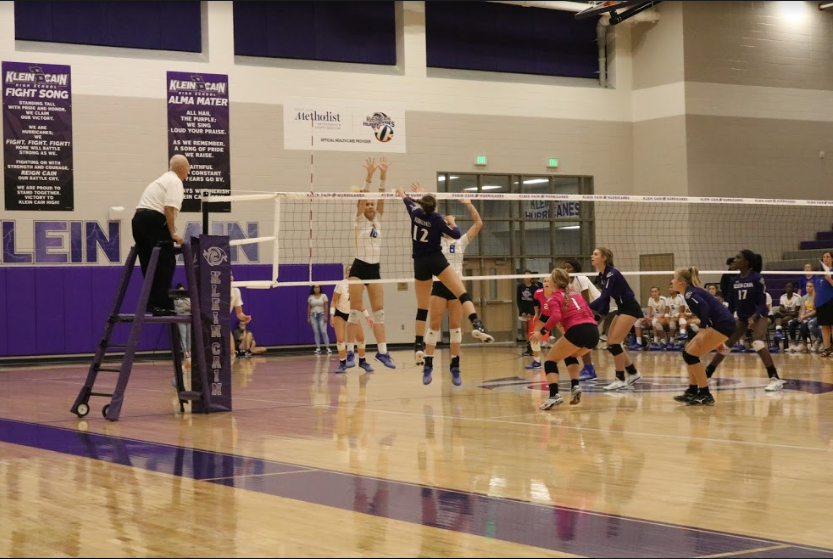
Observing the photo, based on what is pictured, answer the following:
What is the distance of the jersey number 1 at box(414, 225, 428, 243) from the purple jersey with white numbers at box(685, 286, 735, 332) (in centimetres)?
283

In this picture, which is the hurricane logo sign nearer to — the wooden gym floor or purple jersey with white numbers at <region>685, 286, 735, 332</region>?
the wooden gym floor

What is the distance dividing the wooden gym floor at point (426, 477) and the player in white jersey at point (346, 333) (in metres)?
3.15

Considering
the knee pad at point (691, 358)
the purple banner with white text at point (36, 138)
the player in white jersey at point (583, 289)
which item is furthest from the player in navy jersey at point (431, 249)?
the purple banner with white text at point (36, 138)

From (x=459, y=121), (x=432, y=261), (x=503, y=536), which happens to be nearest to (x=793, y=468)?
(x=503, y=536)

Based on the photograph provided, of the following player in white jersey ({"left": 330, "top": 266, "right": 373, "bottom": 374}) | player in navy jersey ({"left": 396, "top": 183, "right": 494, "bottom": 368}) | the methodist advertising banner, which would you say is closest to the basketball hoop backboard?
the methodist advertising banner

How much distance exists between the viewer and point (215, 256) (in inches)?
399

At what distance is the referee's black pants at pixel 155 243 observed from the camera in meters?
9.73

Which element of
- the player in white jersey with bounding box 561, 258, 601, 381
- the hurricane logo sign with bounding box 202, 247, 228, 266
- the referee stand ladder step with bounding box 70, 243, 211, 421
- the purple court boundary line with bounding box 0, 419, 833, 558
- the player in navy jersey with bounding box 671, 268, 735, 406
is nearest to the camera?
the purple court boundary line with bounding box 0, 419, 833, 558

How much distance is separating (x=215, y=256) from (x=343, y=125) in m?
14.3

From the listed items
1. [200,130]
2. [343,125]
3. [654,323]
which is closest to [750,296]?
[654,323]

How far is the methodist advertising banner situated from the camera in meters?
23.6

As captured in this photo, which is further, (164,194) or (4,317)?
(4,317)

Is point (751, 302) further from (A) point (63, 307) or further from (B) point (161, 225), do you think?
(A) point (63, 307)

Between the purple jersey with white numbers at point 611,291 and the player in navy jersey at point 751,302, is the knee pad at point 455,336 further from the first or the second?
the player in navy jersey at point 751,302
